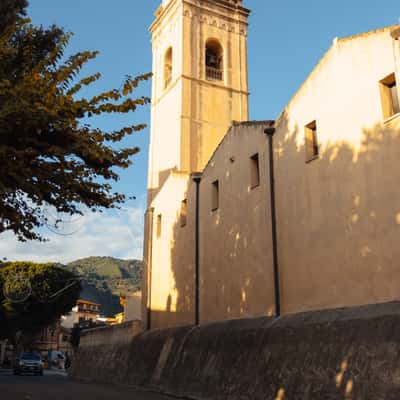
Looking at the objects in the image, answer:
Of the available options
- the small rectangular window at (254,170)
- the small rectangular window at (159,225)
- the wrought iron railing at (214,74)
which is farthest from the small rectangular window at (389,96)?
the wrought iron railing at (214,74)

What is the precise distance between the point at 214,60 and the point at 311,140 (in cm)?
1661

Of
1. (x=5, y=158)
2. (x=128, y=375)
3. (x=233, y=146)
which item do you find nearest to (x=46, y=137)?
(x=5, y=158)

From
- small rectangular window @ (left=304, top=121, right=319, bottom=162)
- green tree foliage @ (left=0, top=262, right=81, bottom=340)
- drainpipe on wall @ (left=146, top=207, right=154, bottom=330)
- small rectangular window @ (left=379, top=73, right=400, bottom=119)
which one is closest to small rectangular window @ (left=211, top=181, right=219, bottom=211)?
small rectangular window @ (left=304, top=121, right=319, bottom=162)

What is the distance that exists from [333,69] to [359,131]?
2367mm

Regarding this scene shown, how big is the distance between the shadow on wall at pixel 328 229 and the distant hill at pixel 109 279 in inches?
4168

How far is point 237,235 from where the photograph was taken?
18141mm

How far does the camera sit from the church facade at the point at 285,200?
40.5ft

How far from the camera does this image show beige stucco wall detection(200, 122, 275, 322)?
16484 millimetres

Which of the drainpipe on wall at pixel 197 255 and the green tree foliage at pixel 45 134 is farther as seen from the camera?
the drainpipe on wall at pixel 197 255

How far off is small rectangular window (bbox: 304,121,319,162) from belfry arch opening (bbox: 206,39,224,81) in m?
14.8

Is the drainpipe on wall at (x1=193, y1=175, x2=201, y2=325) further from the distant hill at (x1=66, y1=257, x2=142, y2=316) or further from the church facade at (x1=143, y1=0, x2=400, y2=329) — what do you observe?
the distant hill at (x1=66, y1=257, x2=142, y2=316)

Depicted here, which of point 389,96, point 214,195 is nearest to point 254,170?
point 214,195

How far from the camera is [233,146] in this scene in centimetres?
1925

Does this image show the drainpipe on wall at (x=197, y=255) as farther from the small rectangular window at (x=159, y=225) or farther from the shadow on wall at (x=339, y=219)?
the shadow on wall at (x=339, y=219)
